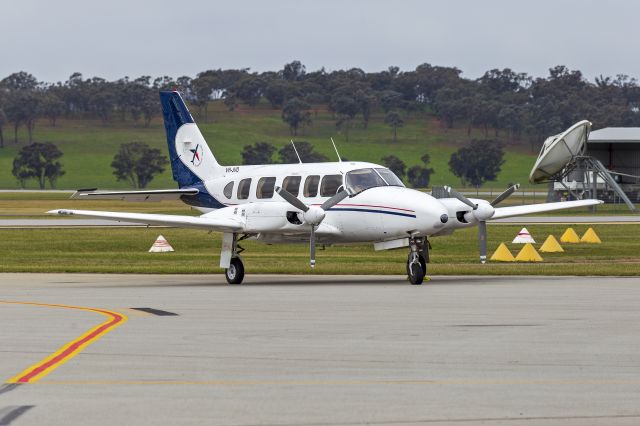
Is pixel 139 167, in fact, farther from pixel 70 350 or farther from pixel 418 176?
pixel 70 350

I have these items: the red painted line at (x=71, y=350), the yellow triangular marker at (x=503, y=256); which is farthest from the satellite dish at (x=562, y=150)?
the red painted line at (x=71, y=350)

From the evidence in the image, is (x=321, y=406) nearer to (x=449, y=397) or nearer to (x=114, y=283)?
(x=449, y=397)

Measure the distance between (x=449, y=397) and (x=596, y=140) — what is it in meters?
85.9

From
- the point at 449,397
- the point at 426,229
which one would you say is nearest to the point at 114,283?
the point at 426,229

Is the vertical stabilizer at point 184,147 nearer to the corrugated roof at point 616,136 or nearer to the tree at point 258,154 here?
the corrugated roof at point 616,136

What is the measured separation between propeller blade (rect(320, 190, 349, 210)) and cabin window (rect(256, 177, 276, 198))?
1.88 metres

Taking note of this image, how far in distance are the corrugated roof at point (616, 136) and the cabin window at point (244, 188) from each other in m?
65.2

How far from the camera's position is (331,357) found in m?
15.0

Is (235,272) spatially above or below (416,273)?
below

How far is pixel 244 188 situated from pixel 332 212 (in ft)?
10.7

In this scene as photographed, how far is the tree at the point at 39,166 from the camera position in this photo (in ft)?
544

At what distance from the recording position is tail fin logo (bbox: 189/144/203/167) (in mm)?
33812

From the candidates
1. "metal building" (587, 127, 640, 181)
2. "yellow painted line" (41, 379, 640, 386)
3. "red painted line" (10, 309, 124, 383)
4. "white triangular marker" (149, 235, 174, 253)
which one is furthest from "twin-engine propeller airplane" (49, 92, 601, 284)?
"metal building" (587, 127, 640, 181)

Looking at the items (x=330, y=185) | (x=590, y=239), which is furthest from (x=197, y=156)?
(x=590, y=239)
